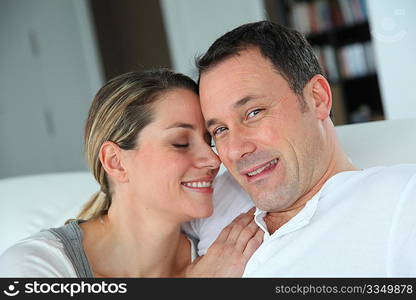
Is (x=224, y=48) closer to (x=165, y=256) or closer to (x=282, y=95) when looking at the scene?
(x=282, y=95)

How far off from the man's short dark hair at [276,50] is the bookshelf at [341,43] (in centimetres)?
307

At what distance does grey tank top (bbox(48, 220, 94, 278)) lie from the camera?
150 centimetres

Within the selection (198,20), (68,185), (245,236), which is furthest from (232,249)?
(198,20)

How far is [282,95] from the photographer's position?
57.6 inches

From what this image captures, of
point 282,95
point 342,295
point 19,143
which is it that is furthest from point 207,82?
point 19,143

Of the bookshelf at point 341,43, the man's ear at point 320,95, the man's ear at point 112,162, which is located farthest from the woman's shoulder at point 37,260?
the bookshelf at point 341,43

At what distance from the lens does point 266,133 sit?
4.73ft

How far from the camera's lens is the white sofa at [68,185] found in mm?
1686

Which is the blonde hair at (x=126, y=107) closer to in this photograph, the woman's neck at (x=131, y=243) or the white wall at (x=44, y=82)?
the woman's neck at (x=131, y=243)

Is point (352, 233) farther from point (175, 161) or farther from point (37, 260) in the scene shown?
point (37, 260)

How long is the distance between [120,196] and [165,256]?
0.74 ft

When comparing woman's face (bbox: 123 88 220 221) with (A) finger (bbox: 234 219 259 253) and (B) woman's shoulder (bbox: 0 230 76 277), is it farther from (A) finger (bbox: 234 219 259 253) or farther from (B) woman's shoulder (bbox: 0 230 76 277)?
(B) woman's shoulder (bbox: 0 230 76 277)


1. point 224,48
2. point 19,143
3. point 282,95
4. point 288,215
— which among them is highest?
point 224,48

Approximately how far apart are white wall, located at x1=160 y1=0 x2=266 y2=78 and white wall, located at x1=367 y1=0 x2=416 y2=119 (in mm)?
2171
